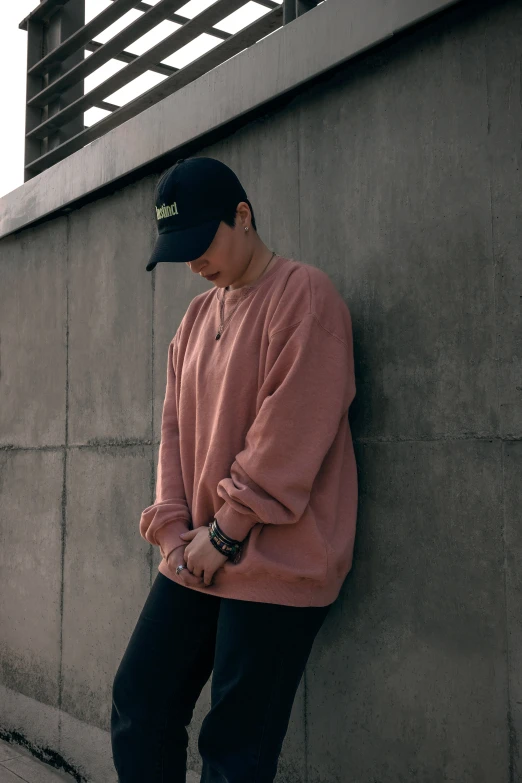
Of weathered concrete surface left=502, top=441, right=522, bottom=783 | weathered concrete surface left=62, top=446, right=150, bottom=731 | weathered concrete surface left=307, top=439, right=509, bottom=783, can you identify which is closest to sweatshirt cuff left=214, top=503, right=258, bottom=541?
weathered concrete surface left=307, top=439, right=509, bottom=783

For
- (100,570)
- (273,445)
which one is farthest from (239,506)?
(100,570)

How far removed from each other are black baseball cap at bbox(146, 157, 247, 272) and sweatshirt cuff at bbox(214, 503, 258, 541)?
0.71m

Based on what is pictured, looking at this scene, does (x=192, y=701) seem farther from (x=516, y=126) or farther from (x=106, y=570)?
(x=516, y=126)

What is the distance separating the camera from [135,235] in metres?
3.90

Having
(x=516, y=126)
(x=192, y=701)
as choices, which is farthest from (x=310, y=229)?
(x=192, y=701)

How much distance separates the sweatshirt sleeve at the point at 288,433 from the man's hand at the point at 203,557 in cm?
7

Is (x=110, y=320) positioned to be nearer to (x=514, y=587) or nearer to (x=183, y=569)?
(x=183, y=569)

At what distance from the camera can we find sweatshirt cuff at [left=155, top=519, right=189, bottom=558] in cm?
247

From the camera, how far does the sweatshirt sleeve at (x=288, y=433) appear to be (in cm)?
221

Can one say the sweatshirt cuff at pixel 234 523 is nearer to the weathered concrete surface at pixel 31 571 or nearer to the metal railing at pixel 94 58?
the metal railing at pixel 94 58

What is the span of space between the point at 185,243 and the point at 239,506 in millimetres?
751

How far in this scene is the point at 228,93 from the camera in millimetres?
3258

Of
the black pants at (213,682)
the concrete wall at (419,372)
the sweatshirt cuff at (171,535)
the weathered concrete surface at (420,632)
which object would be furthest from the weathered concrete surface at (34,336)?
the weathered concrete surface at (420,632)

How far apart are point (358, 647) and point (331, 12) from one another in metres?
2.05
